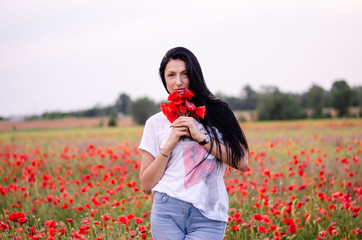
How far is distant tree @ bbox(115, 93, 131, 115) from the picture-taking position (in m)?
46.5

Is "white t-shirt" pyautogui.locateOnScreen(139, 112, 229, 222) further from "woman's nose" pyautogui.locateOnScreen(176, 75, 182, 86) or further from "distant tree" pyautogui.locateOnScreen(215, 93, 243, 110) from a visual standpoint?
"distant tree" pyautogui.locateOnScreen(215, 93, 243, 110)

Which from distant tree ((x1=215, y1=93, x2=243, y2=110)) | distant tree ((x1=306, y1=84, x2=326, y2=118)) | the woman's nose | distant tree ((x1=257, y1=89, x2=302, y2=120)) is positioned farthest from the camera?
distant tree ((x1=257, y1=89, x2=302, y2=120))

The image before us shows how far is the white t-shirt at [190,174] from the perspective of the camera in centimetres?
170

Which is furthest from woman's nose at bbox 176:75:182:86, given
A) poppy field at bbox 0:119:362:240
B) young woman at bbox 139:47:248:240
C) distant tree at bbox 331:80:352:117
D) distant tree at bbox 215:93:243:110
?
distant tree at bbox 331:80:352:117

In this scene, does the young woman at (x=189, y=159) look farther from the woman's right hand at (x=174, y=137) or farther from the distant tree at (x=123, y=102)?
the distant tree at (x=123, y=102)

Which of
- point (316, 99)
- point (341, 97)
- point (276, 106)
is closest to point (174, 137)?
point (341, 97)

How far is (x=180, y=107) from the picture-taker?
1.75 m

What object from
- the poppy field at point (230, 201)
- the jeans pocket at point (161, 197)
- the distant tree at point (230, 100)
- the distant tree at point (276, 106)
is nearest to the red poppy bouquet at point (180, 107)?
the distant tree at point (230, 100)

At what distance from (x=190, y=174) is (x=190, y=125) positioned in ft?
0.86

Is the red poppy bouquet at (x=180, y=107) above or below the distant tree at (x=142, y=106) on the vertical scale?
below

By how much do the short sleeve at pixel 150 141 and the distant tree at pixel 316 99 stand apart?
21.5 m

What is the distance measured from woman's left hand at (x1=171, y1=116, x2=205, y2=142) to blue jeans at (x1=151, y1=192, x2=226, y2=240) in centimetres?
35

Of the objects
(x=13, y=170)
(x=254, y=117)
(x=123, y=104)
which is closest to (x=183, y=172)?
(x=13, y=170)

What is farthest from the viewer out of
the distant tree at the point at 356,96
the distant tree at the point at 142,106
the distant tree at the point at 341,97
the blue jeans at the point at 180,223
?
the distant tree at the point at 142,106
